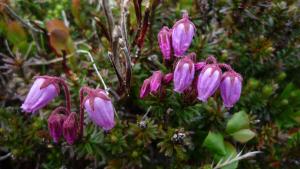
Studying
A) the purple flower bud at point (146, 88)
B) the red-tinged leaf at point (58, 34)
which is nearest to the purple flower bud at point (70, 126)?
the purple flower bud at point (146, 88)

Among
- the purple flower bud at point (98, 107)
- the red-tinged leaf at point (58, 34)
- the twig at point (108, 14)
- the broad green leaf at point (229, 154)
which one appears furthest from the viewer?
the red-tinged leaf at point (58, 34)

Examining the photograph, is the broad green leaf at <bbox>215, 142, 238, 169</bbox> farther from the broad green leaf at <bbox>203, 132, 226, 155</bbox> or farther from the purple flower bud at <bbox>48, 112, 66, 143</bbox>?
the purple flower bud at <bbox>48, 112, 66, 143</bbox>

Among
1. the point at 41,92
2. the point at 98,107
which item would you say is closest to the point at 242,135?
the point at 98,107

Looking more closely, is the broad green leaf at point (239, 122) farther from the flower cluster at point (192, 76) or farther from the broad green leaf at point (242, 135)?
the flower cluster at point (192, 76)

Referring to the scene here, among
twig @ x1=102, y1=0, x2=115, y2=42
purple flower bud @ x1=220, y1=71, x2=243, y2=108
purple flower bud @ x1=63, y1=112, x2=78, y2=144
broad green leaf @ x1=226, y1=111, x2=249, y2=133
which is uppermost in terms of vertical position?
twig @ x1=102, y1=0, x2=115, y2=42

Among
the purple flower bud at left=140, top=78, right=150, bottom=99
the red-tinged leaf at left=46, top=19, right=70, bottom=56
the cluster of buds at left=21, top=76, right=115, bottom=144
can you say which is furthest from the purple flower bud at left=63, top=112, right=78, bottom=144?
the red-tinged leaf at left=46, top=19, right=70, bottom=56

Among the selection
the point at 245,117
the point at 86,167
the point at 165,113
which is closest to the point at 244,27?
the point at 245,117
